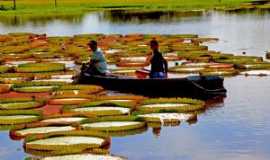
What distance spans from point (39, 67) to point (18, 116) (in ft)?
26.6

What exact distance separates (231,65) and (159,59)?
466 centimetres

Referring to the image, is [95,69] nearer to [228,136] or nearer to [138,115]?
[138,115]

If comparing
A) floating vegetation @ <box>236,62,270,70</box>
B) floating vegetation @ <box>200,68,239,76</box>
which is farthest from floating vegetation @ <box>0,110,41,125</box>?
floating vegetation @ <box>236,62,270,70</box>

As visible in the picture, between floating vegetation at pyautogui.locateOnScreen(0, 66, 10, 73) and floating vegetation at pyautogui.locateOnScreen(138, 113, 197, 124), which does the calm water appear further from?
floating vegetation at pyautogui.locateOnScreen(0, 66, 10, 73)

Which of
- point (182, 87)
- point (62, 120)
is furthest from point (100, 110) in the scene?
point (182, 87)

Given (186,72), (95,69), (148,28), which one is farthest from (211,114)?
(148,28)

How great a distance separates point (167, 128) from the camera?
12.1 metres

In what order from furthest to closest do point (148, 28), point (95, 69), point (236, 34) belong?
point (148, 28)
point (236, 34)
point (95, 69)

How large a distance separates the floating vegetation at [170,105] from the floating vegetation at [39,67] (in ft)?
24.4

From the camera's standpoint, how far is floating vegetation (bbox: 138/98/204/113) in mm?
13094

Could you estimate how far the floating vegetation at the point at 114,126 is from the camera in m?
11.9

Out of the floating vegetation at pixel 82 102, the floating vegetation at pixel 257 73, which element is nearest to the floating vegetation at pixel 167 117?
the floating vegetation at pixel 82 102

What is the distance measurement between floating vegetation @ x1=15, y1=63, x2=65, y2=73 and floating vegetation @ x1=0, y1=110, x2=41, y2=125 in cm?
705

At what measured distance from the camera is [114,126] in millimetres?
11992
